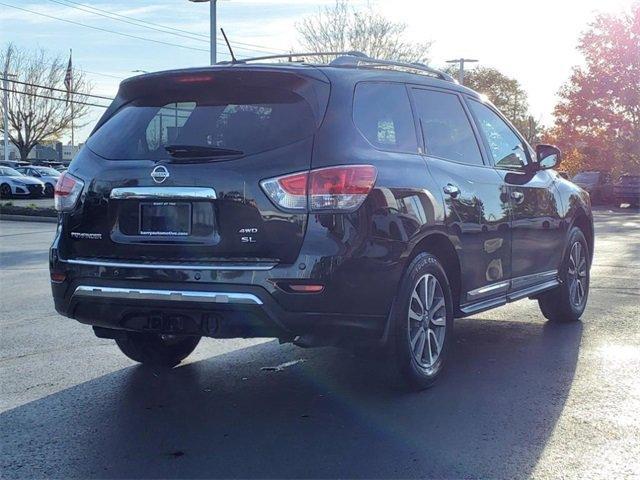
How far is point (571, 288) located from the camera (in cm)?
750

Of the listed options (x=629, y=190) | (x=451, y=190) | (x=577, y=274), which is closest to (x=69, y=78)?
(x=629, y=190)

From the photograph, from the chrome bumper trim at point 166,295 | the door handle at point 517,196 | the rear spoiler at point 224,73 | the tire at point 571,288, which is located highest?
the rear spoiler at point 224,73

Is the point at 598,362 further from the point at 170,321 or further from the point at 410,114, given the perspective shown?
Answer: the point at 170,321

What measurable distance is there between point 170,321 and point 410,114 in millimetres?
2041

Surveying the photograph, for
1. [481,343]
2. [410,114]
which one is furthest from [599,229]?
[410,114]

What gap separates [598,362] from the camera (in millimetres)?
5941

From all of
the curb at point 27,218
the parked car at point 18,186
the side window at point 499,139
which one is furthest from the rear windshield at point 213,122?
the parked car at point 18,186

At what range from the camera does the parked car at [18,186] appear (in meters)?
34.8

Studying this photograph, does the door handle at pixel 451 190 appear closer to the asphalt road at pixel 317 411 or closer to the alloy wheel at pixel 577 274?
the asphalt road at pixel 317 411

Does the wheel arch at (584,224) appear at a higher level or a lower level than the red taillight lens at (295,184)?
lower

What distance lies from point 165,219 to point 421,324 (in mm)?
1674

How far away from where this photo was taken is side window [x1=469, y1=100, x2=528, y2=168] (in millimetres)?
6324

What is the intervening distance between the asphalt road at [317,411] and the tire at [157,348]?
0.36 ft

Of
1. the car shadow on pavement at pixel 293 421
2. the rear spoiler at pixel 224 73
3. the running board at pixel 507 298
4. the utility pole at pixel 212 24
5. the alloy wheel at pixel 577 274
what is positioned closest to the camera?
the car shadow on pavement at pixel 293 421
